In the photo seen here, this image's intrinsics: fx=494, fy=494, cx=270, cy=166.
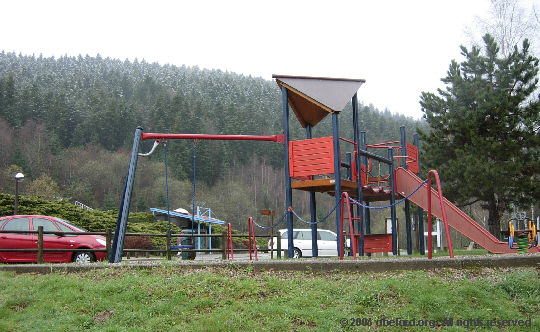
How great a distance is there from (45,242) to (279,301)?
9417 millimetres

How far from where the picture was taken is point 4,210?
26047mm

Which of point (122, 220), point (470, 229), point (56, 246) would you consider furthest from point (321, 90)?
point (56, 246)

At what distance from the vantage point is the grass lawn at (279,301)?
6.24 metres

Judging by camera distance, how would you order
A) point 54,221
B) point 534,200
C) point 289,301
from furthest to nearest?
1. point 534,200
2. point 54,221
3. point 289,301

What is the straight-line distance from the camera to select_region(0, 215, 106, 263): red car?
13.7 metres

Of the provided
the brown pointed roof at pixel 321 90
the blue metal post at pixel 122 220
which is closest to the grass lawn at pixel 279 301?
the blue metal post at pixel 122 220

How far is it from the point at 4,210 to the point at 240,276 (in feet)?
73.7

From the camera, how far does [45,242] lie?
13797mm

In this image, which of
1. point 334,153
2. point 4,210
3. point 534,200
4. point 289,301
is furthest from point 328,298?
point 4,210

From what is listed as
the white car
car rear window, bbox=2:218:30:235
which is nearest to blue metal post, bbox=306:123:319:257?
car rear window, bbox=2:218:30:235

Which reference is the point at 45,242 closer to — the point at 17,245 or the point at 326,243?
the point at 17,245

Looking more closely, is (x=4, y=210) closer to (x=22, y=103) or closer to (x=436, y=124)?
(x=436, y=124)

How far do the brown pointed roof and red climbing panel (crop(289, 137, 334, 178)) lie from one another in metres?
0.88

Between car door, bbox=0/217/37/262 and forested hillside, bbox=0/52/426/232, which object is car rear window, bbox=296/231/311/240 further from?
forested hillside, bbox=0/52/426/232
